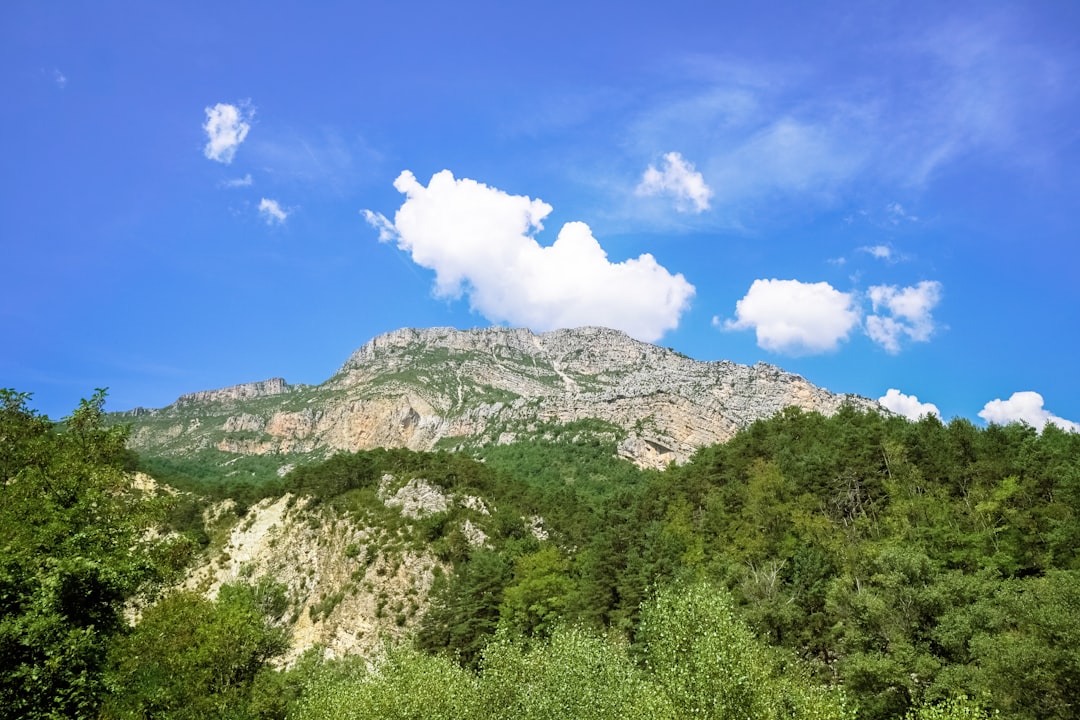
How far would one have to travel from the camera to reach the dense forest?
24234 millimetres

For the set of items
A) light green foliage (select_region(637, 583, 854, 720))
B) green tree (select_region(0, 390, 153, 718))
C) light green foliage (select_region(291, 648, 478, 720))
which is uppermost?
green tree (select_region(0, 390, 153, 718))

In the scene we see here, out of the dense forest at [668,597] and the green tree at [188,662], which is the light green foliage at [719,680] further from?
the green tree at [188,662]

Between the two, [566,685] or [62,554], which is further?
[566,685]

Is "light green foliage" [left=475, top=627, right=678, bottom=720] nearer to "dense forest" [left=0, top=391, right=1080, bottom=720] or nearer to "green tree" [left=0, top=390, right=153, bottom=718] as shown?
"dense forest" [left=0, top=391, right=1080, bottom=720]

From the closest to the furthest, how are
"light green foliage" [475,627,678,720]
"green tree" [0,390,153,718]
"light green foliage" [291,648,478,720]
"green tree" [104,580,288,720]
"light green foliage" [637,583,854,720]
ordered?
"green tree" [0,390,153,718] < "light green foliage" [637,583,854,720] < "green tree" [104,580,288,720] < "light green foliage" [475,627,678,720] < "light green foliage" [291,648,478,720]

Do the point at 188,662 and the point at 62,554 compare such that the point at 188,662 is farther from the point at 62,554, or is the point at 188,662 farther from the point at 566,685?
the point at 566,685

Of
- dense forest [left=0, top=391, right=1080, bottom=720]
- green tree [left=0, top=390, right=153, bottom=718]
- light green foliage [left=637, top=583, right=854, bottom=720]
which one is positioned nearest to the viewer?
green tree [left=0, top=390, right=153, bottom=718]

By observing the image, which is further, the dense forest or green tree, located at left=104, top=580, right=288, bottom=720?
green tree, located at left=104, top=580, right=288, bottom=720

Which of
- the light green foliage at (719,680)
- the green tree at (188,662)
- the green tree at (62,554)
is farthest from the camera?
the green tree at (188,662)

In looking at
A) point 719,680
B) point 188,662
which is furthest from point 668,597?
point 188,662

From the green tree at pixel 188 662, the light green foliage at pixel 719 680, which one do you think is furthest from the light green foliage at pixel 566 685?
the green tree at pixel 188 662

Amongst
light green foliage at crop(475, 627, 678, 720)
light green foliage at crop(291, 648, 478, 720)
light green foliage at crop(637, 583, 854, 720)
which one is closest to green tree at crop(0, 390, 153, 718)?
light green foliage at crop(291, 648, 478, 720)

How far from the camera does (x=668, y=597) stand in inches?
1677

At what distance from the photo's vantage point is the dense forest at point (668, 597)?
24234 millimetres
